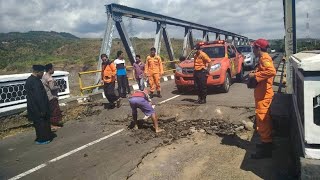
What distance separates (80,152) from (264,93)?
373cm

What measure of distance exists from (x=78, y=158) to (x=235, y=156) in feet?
9.56

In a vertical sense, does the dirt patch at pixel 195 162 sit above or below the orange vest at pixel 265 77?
below

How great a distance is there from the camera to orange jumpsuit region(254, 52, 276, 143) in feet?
16.9

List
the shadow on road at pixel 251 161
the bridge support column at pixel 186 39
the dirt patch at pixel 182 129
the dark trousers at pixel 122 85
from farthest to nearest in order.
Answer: the bridge support column at pixel 186 39, the dark trousers at pixel 122 85, the dirt patch at pixel 182 129, the shadow on road at pixel 251 161

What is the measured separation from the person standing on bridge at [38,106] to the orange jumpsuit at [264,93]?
4.89 meters

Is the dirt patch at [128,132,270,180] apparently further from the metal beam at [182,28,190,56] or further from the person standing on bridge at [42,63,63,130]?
the metal beam at [182,28,190,56]

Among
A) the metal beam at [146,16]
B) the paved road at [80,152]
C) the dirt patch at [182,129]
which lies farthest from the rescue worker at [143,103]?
the metal beam at [146,16]

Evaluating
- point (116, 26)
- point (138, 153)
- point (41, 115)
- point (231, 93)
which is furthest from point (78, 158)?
point (116, 26)

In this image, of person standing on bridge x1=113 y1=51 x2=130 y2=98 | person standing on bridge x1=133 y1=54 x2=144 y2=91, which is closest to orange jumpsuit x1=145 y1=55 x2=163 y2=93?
person standing on bridge x1=133 y1=54 x2=144 y2=91

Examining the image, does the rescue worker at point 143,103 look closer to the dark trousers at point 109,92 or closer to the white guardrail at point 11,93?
the dark trousers at point 109,92

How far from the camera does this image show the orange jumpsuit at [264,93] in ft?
16.9

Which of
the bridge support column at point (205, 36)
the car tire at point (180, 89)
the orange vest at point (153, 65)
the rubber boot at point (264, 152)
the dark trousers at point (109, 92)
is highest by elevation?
the bridge support column at point (205, 36)

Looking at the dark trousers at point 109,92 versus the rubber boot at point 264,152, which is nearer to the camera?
the rubber boot at point 264,152

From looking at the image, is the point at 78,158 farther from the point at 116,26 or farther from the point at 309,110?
the point at 116,26
